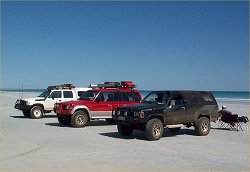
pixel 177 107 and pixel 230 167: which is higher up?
pixel 177 107

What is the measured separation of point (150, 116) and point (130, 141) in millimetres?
1152

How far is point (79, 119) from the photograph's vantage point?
708 inches

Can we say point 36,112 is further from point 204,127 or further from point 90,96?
point 204,127

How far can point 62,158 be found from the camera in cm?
967

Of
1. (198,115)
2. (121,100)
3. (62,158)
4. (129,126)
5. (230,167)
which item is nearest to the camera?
(230,167)

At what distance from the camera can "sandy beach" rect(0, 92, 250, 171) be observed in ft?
28.9

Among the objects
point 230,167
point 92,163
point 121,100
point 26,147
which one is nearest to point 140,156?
point 92,163

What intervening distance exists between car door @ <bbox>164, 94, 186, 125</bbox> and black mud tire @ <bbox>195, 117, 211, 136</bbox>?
653 millimetres

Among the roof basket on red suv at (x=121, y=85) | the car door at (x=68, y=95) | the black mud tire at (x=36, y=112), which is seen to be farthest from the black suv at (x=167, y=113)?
the black mud tire at (x=36, y=112)

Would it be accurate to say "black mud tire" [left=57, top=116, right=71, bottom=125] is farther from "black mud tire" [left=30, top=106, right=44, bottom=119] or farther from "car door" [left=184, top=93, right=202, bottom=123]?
"car door" [left=184, top=93, right=202, bottom=123]

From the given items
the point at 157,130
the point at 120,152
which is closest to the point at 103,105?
the point at 157,130

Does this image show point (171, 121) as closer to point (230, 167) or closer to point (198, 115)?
point (198, 115)

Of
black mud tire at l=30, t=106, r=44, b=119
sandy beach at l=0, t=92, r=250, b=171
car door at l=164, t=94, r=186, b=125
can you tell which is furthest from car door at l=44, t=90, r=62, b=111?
car door at l=164, t=94, r=186, b=125

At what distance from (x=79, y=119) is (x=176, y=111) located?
5.39 meters
